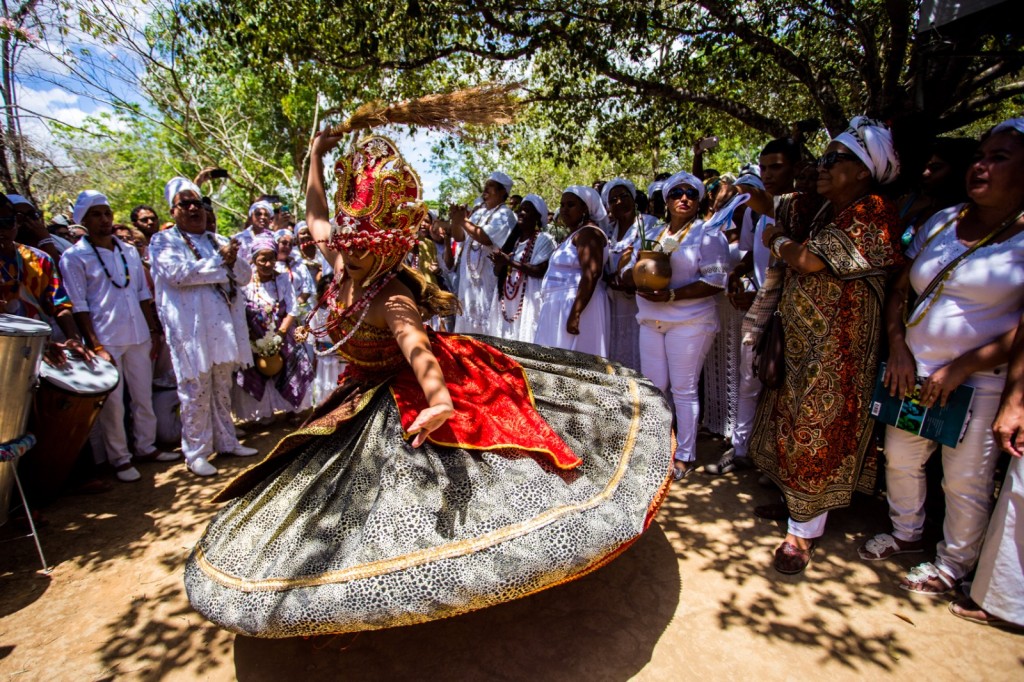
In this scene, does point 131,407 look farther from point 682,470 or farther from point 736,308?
point 736,308

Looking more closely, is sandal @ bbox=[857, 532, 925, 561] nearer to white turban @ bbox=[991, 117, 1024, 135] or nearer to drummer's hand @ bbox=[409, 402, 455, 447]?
white turban @ bbox=[991, 117, 1024, 135]

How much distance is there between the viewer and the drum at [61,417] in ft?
12.6

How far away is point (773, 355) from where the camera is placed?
3.44 meters

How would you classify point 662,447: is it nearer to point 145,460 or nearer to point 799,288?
point 799,288

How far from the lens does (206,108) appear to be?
59.1 feet

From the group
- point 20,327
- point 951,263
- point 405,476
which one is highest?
point 951,263

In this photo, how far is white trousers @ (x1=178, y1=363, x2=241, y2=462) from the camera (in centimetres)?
480

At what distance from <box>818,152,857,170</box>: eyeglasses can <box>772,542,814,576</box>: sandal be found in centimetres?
231

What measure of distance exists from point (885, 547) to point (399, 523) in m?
3.02

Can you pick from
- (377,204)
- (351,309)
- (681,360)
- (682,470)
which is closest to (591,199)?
(681,360)

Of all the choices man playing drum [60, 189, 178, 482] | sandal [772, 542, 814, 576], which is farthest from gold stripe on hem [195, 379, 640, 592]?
man playing drum [60, 189, 178, 482]

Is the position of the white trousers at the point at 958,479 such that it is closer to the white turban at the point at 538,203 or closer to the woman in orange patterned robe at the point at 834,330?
the woman in orange patterned robe at the point at 834,330

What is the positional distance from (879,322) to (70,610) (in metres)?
5.03

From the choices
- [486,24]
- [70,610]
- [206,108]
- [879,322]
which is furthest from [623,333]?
[206,108]
